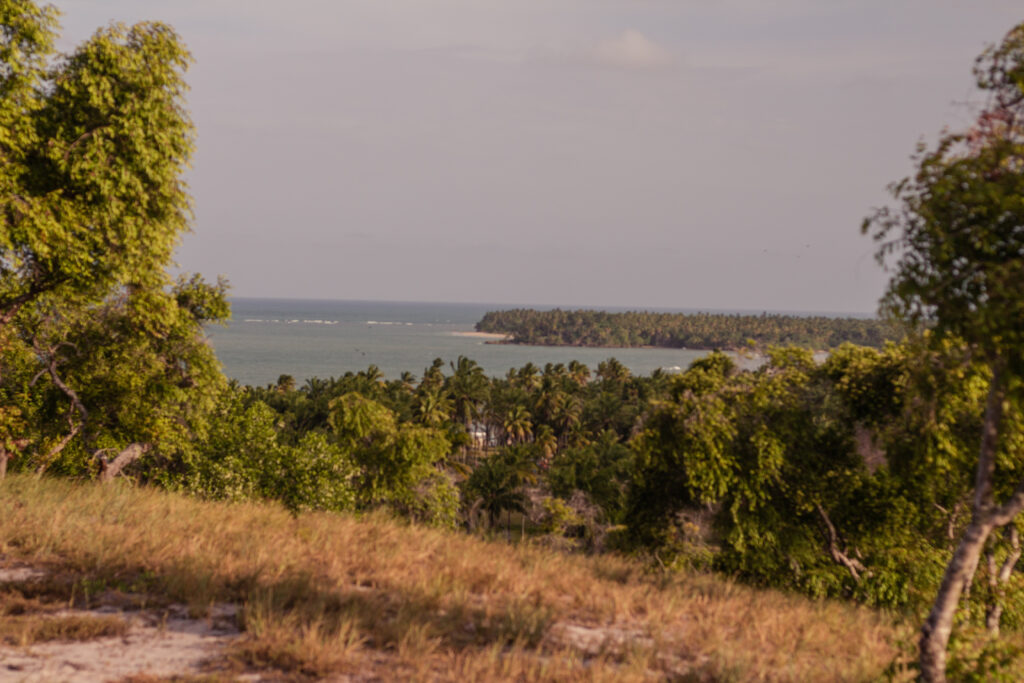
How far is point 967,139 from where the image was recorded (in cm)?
517

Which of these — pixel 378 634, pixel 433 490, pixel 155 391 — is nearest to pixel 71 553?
pixel 378 634

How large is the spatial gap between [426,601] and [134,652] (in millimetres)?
2656

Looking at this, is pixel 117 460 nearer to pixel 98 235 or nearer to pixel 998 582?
pixel 98 235

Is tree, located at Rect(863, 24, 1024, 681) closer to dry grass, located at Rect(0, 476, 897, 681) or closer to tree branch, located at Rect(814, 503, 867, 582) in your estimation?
dry grass, located at Rect(0, 476, 897, 681)

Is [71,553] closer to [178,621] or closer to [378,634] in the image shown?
[178,621]

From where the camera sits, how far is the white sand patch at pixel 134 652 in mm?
5137

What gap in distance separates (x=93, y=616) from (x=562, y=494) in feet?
136

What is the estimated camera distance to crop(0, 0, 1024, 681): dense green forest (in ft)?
17.0

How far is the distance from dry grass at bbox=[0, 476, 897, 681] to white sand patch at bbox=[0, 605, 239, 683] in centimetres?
30

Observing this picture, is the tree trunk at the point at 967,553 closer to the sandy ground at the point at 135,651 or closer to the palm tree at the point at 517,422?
the sandy ground at the point at 135,651

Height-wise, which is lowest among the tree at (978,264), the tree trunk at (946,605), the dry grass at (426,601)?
the dry grass at (426,601)

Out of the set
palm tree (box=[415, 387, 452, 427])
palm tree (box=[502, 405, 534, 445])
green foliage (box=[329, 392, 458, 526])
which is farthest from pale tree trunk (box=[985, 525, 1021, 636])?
palm tree (box=[502, 405, 534, 445])

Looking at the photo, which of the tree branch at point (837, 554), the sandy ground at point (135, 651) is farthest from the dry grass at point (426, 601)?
the tree branch at point (837, 554)

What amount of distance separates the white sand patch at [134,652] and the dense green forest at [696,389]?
5.97 metres
